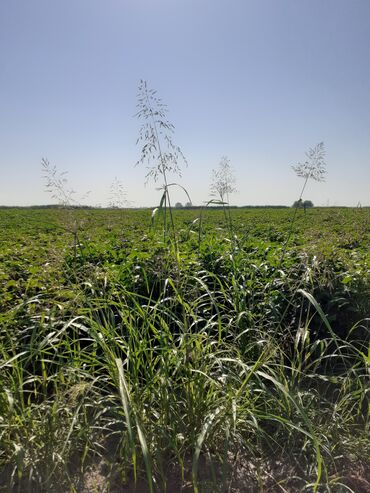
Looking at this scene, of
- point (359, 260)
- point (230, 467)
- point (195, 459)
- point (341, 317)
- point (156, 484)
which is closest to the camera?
point (195, 459)

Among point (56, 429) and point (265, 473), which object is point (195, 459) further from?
point (56, 429)

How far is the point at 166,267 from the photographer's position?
2.67 m

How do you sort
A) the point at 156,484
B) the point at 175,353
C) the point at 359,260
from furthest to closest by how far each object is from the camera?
the point at 359,260
the point at 175,353
the point at 156,484

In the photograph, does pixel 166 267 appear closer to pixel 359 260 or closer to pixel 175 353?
pixel 175 353

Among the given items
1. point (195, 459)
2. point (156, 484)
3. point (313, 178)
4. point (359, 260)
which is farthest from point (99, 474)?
point (359, 260)

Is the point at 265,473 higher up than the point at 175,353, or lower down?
lower down

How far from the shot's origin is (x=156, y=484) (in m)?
1.97

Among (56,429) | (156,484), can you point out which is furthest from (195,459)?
(56,429)

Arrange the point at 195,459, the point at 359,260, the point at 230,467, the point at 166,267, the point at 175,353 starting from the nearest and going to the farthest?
the point at 195,459, the point at 230,467, the point at 175,353, the point at 166,267, the point at 359,260

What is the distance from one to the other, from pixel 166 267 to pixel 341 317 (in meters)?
1.68

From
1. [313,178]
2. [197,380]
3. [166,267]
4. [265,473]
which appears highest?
[313,178]

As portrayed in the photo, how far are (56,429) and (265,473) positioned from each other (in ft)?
3.65

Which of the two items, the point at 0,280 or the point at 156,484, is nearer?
the point at 156,484

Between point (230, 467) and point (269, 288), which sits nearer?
point (230, 467)
